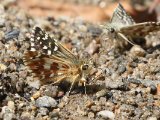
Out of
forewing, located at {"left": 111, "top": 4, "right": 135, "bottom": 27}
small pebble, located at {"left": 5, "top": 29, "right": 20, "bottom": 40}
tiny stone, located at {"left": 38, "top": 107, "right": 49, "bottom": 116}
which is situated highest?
forewing, located at {"left": 111, "top": 4, "right": 135, "bottom": 27}

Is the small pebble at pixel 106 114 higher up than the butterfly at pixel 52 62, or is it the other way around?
the butterfly at pixel 52 62

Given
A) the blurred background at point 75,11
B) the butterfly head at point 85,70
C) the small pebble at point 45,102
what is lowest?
the small pebble at point 45,102

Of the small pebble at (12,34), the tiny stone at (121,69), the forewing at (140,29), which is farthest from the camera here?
the forewing at (140,29)

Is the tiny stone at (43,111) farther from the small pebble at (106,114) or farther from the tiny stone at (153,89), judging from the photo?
the tiny stone at (153,89)

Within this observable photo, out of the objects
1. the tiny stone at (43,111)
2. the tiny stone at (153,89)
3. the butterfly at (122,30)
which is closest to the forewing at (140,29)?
the butterfly at (122,30)

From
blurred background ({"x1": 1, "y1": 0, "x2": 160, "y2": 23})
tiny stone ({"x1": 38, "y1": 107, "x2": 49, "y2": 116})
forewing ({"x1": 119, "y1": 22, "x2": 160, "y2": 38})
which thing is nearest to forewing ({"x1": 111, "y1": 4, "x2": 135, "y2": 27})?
forewing ({"x1": 119, "y1": 22, "x2": 160, "y2": 38})

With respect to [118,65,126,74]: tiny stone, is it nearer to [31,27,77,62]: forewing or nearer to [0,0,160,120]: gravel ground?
[0,0,160,120]: gravel ground
